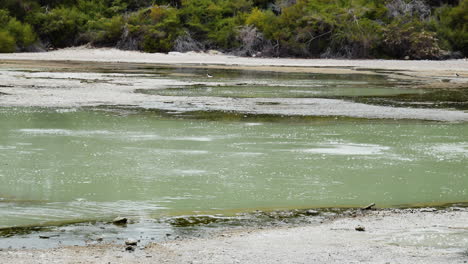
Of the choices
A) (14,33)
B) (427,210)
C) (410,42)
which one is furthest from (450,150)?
(14,33)

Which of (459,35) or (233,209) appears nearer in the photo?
(233,209)

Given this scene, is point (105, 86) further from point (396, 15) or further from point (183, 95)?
point (396, 15)

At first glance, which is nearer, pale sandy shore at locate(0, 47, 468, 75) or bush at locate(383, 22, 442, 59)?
pale sandy shore at locate(0, 47, 468, 75)

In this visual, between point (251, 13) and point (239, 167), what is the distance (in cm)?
3647

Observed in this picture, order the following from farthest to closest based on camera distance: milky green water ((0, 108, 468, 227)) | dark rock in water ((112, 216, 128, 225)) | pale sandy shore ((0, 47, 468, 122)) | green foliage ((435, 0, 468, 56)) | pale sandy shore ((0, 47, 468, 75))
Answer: green foliage ((435, 0, 468, 56)), pale sandy shore ((0, 47, 468, 75)), pale sandy shore ((0, 47, 468, 122)), milky green water ((0, 108, 468, 227)), dark rock in water ((112, 216, 128, 225))

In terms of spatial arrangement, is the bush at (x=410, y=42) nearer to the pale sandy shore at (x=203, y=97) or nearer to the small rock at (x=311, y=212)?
the pale sandy shore at (x=203, y=97)

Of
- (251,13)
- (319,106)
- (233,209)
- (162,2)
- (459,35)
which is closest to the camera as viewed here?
(233,209)

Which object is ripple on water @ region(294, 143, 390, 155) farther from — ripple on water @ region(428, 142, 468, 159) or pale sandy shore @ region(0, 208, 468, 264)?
pale sandy shore @ region(0, 208, 468, 264)

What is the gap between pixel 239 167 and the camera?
10.3 m

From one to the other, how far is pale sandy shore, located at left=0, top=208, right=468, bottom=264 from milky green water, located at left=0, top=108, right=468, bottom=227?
1.10 meters

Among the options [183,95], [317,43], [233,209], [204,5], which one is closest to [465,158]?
[233,209]

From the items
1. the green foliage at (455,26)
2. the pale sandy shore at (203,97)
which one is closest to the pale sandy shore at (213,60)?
the pale sandy shore at (203,97)

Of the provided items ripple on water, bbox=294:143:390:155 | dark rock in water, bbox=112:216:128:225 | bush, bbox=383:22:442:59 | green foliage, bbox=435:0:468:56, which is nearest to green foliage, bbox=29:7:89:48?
bush, bbox=383:22:442:59

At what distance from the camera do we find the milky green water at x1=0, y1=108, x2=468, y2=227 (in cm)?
830
